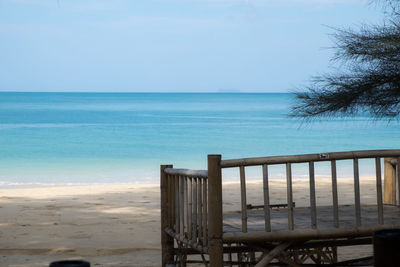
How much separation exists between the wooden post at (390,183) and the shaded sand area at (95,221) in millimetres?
807

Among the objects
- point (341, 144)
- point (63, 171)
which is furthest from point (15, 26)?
point (63, 171)

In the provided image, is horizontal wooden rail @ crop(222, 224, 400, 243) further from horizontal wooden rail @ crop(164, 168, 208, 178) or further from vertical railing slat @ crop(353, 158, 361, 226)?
horizontal wooden rail @ crop(164, 168, 208, 178)

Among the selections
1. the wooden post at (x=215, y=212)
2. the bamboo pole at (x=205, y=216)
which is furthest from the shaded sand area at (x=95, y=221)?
the wooden post at (x=215, y=212)

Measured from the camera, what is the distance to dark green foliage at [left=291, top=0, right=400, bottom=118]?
6.68 m

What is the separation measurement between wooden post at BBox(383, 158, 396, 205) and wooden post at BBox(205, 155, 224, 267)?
2717mm

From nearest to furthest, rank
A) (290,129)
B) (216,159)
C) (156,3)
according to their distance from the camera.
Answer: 1. (216,159)
2. (290,129)
3. (156,3)

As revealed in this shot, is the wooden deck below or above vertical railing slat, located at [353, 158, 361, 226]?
below

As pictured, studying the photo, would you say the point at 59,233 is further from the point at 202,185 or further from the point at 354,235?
the point at 354,235

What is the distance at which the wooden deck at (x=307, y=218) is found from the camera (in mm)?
4727

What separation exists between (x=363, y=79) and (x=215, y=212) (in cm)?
314

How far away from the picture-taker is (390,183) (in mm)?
6602

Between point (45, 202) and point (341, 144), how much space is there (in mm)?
26408

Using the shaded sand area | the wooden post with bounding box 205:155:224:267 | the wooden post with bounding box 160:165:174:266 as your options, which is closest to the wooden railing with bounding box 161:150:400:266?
the wooden post with bounding box 205:155:224:267

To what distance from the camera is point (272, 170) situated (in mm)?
19797
